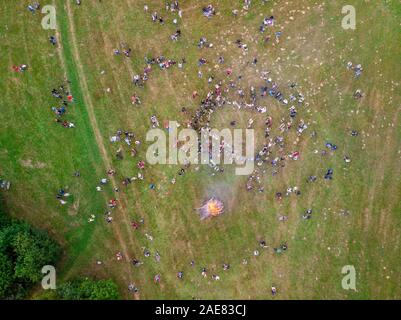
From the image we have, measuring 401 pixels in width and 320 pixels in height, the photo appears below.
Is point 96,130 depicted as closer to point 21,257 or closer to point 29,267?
point 21,257

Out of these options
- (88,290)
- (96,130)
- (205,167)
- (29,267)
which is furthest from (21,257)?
(205,167)

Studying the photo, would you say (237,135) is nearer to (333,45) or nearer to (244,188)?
(244,188)

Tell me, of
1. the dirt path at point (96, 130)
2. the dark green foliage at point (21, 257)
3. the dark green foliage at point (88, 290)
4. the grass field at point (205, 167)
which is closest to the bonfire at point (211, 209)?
the grass field at point (205, 167)

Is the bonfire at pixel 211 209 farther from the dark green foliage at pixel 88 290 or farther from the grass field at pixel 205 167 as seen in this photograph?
the dark green foliage at pixel 88 290

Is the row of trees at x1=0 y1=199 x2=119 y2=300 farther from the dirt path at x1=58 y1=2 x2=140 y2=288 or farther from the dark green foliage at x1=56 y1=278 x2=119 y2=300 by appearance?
the dirt path at x1=58 y1=2 x2=140 y2=288

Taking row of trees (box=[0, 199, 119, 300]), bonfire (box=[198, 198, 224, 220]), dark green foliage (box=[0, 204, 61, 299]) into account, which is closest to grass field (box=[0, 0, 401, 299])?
bonfire (box=[198, 198, 224, 220])

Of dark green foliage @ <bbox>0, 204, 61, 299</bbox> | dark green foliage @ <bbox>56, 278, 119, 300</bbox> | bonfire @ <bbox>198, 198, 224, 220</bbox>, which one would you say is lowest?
dark green foliage @ <bbox>56, 278, 119, 300</bbox>

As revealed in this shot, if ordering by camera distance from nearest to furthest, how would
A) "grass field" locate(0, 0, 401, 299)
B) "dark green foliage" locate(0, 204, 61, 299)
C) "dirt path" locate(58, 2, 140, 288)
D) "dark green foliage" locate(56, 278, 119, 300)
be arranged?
"dark green foliage" locate(0, 204, 61, 299), "dark green foliage" locate(56, 278, 119, 300), "grass field" locate(0, 0, 401, 299), "dirt path" locate(58, 2, 140, 288)
